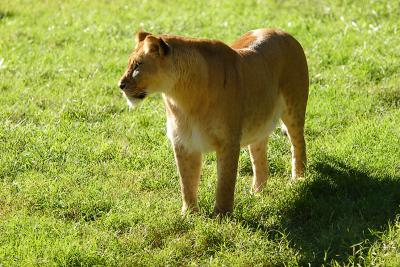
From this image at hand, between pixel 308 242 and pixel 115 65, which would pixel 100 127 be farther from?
pixel 308 242

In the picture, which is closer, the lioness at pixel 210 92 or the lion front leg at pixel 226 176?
the lioness at pixel 210 92

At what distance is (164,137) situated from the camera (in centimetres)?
867

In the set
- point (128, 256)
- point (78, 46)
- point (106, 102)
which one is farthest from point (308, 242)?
point (78, 46)

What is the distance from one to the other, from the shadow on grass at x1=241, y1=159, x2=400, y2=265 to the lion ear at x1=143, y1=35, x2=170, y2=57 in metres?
1.45

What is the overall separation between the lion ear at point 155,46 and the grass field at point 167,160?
1260mm

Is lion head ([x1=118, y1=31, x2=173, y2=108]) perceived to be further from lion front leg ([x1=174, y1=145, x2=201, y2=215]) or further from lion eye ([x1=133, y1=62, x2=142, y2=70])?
lion front leg ([x1=174, y1=145, x2=201, y2=215])

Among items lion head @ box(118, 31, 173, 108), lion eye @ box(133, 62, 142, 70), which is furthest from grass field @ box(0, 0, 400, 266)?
lion eye @ box(133, 62, 142, 70)

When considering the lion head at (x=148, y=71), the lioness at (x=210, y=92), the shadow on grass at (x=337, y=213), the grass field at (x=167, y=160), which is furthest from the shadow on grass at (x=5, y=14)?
the lion head at (x=148, y=71)

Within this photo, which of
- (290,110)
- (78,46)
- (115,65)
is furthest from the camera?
(78,46)

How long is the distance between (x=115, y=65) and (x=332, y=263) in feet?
18.5

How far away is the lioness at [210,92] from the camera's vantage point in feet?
20.8

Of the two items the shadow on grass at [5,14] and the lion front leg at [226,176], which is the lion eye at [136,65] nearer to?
the lion front leg at [226,176]

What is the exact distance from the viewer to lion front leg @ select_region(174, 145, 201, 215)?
22.4ft

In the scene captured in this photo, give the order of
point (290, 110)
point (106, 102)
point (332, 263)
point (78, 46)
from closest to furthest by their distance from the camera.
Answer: point (332, 263)
point (290, 110)
point (106, 102)
point (78, 46)
